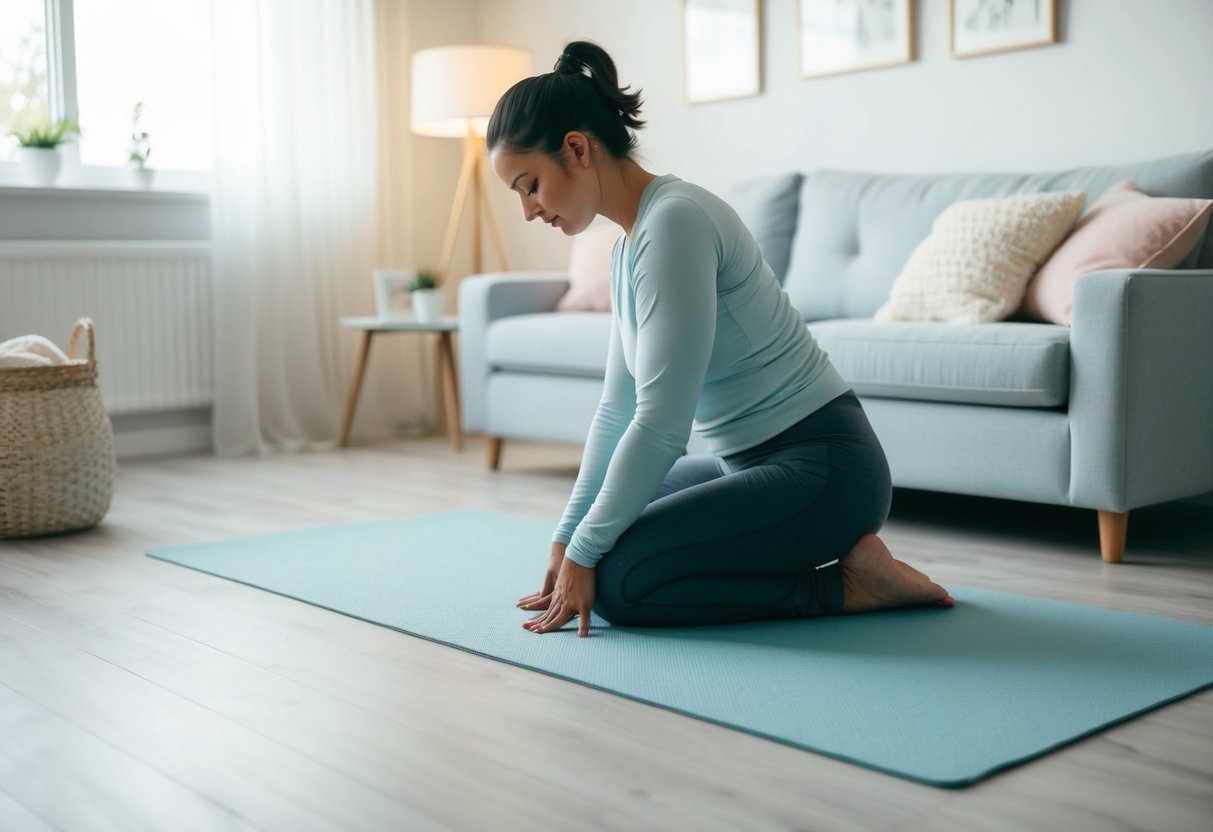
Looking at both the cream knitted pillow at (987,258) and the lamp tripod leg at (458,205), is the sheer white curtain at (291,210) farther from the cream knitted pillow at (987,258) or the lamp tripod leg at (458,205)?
the cream knitted pillow at (987,258)

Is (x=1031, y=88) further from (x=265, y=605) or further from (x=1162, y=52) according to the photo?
(x=265, y=605)

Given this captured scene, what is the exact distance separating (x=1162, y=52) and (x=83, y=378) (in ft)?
8.58

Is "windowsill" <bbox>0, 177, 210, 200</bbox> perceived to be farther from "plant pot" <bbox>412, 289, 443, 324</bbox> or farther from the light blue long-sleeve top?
the light blue long-sleeve top

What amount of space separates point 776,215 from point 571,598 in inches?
80.2

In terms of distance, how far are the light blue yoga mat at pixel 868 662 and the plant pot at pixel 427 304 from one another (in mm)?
1959

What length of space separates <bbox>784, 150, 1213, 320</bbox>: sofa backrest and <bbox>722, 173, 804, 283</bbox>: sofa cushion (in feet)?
0.10

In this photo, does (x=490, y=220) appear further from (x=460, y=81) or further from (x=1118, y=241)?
(x=1118, y=241)

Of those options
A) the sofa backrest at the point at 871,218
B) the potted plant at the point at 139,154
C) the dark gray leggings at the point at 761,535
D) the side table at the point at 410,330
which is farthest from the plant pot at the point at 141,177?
the dark gray leggings at the point at 761,535

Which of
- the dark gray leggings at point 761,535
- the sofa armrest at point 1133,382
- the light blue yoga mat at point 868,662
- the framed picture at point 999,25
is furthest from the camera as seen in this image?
the framed picture at point 999,25

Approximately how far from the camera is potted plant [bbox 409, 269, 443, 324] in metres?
4.24

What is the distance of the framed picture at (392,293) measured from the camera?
4.34m

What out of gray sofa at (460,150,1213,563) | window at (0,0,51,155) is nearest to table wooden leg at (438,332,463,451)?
gray sofa at (460,150,1213,563)

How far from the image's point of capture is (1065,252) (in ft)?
9.12

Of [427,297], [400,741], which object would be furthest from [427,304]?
[400,741]
